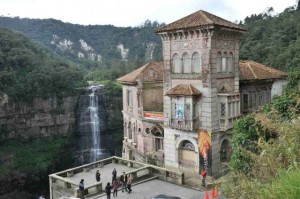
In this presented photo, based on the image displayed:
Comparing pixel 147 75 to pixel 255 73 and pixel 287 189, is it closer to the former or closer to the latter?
pixel 255 73

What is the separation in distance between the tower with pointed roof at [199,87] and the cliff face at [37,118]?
129 ft

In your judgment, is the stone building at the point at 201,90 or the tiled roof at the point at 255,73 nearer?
the stone building at the point at 201,90

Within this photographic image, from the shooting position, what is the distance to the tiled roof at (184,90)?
2661 centimetres

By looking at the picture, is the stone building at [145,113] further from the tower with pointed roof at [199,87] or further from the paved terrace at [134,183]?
the paved terrace at [134,183]

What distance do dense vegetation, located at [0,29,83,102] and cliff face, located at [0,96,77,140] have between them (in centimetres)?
135

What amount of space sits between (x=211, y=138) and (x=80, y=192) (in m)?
10.1

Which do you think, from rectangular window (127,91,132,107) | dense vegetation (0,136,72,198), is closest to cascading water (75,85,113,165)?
dense vegetation (0,136,72,198)

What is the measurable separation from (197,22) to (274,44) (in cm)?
4027

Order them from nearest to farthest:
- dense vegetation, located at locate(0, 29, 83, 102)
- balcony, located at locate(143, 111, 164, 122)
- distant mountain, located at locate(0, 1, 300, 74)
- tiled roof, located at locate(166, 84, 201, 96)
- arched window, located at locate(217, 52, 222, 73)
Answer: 1. tiled roof, located at locate(166, 84, 201, 96)
2. arched window, located at locate(217, 52, 222, 73)
3. balcony, located at locate(143, 111, 164, 122)
4. dense vegetation, located at locate(0, 29, 83, 102)
5. distant mountain, located at locate(0, 1, 300, 74)

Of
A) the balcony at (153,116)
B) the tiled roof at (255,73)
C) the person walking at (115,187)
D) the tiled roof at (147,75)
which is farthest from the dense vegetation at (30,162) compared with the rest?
the tiled roof at (255,73)

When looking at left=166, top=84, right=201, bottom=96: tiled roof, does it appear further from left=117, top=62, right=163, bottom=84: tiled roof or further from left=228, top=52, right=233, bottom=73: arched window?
left=117, top=62, right=163, bottom=84: tiled roof

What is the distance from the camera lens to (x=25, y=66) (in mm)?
67375

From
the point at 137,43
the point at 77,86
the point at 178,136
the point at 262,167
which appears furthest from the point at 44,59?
the point at 137,43

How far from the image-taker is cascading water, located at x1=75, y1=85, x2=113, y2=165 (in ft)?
Answer: 198
